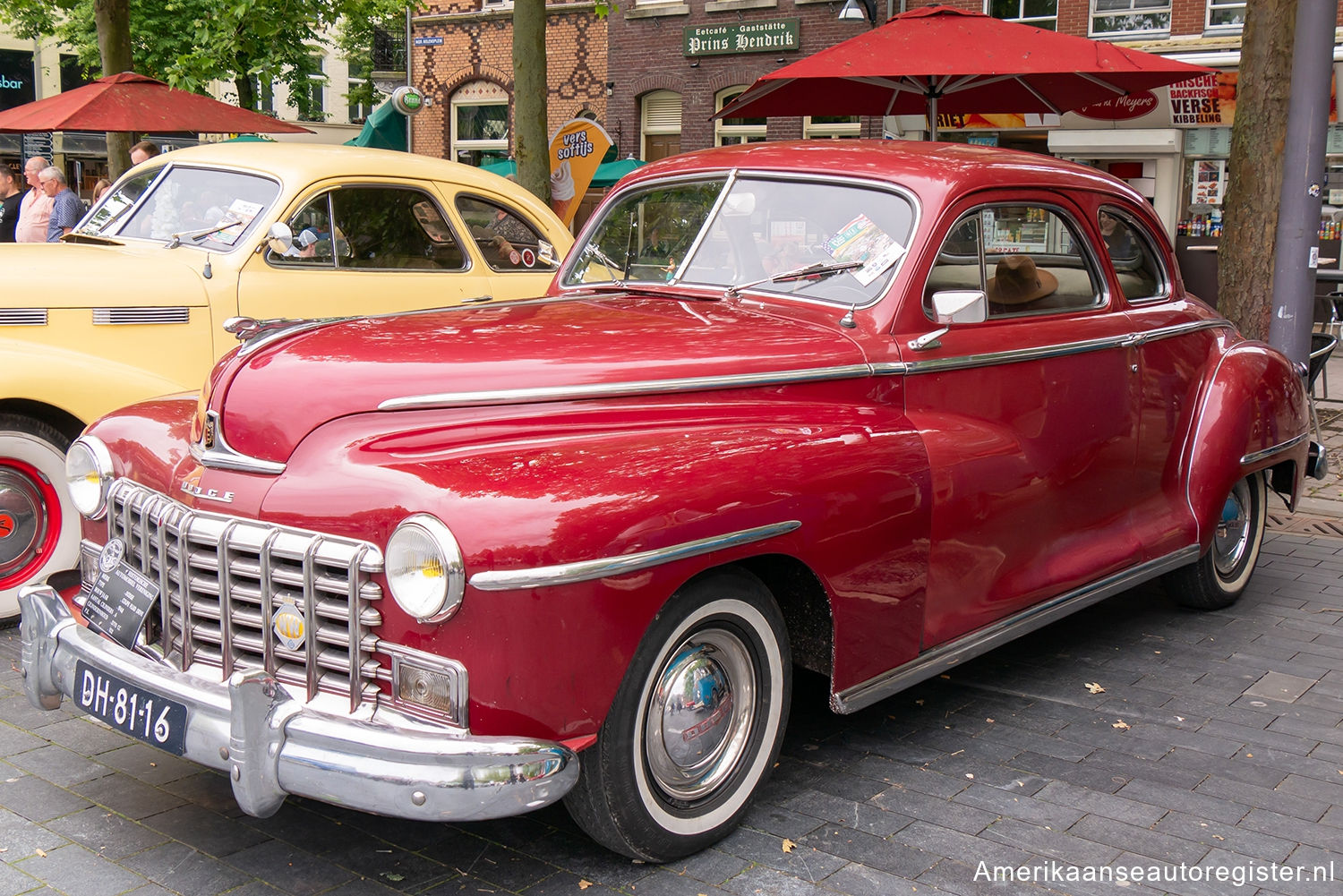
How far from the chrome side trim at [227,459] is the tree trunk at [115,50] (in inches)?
425

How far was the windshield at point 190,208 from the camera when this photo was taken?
6.18m

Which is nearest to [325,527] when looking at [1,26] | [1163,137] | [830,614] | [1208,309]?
[830,614]

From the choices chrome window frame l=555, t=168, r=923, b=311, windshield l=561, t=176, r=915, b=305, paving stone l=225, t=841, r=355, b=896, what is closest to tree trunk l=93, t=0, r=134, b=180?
chrome window frame l=555, t=168, r=923, b=311

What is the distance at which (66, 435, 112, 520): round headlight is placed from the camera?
365 centimetres

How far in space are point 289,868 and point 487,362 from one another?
1437 millimetres

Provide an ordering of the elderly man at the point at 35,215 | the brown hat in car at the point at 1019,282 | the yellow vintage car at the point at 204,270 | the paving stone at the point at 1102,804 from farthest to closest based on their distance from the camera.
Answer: the elderly man at the point at 35,215 < the yellow vintage car at the point at 204,270 < the brown hat in car at the point at 1019,282 < the paving stone at the point at 1102,804

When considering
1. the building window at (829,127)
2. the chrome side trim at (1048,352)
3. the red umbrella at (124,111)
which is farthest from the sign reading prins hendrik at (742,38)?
the chrome side trim at (1048,352)

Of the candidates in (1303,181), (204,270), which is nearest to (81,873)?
(204,270)

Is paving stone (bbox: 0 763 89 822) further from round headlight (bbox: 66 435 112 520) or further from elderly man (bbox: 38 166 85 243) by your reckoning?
elderly man (bbox: 38 166 85 243)

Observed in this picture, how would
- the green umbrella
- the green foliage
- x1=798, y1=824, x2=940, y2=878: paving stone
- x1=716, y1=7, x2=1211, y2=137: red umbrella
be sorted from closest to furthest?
x1=798, y1=824, x2=940, y2=878: paving stone
x1=716, y1=7, x2=1211, y2=137: red umbrella
the green foliage
the green umbrella

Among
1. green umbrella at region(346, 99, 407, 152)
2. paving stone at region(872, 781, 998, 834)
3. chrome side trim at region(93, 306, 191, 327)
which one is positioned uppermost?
green umbrella at region(346, 99, 407, 152)

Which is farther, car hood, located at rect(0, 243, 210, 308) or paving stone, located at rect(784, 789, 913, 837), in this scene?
car hood, located at rect(0, 243, 210, 308)

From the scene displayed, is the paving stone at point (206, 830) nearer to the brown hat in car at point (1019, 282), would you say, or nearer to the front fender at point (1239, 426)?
the brown hat in car at point (1019, 282)

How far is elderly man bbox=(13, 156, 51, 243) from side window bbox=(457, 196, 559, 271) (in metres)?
4.85
